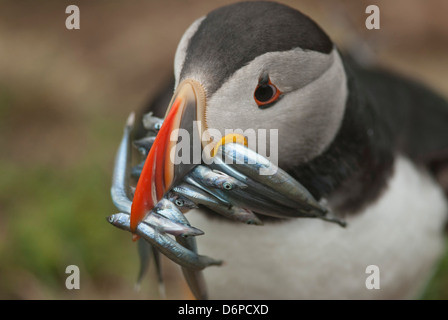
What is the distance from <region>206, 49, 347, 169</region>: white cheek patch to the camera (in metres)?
2.02

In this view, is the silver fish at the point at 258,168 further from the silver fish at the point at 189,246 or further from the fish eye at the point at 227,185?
the silver fish at the point at 189,246

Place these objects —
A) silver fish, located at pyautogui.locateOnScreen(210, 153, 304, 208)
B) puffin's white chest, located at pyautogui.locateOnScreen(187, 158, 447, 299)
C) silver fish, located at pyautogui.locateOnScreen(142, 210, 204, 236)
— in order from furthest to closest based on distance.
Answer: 1. puffin's white chest, located at pyautogui.locateOnScreen(187, 158, 447, 299)
2. silver fish, located at pyautogui.locateOnScreen(210, 153, 304, 208)
3. silver fish, located at pyautogui.locateOnScreen(142, 210, 204, 236)

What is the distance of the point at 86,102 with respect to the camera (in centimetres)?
563

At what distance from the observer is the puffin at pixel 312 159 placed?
2053 mm

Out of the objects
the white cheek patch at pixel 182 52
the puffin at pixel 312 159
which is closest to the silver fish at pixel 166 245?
the puffin at pixel 312 159

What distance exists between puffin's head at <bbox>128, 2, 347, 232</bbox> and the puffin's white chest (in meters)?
0.35

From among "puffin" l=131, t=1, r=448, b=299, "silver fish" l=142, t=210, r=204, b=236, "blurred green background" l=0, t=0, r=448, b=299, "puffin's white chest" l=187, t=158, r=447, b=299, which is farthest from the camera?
"blurred green background" l=0, t=0, r=448, b=299

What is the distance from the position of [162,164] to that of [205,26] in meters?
0.56

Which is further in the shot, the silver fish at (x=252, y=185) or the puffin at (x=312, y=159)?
the puffin at (x=312, y=159)

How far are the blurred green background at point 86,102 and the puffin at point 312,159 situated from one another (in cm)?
107

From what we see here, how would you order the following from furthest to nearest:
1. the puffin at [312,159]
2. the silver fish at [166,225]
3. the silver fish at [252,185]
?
1. the puffin at [312,159]
2. the silver fish at [252,185]
3. the silver fish at [166,225]

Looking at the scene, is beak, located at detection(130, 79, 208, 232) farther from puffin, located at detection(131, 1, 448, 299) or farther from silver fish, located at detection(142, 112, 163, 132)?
silver fish, located at detection(142, 112, 163, 132)

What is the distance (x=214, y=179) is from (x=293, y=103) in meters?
0.48

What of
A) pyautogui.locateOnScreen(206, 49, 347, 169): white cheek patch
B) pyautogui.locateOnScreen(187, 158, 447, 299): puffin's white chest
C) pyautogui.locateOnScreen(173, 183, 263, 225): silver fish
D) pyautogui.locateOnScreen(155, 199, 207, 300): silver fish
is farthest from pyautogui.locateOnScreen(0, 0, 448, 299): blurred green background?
pyautogui.locateOnScreen(173, 183, 263, 225): silver fish
